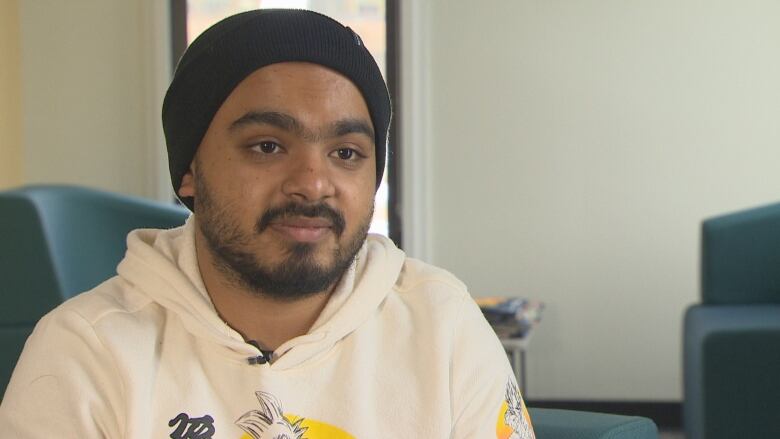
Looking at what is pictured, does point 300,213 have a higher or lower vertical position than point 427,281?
higher

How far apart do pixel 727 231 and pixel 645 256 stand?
101 centimetres

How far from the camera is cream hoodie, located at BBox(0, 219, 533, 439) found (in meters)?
1.22

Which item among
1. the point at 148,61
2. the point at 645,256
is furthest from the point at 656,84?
the point at 148,61

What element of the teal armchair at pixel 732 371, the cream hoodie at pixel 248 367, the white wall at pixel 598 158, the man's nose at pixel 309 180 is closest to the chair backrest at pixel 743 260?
the teal armchair at pixel 732 371

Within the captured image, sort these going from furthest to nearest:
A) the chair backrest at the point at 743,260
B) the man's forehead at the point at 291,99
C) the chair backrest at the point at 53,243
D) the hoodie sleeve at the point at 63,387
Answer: the chair backrest at the point at 743,260 → the chair backrest at the point at 53,243 → the man's forehead at the point at 291,99 → the hoodie sleeve at the point at 63,387

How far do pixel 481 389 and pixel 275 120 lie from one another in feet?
1.40

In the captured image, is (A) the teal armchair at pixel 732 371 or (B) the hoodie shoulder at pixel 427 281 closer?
(B) the hoodie shoulder at pixel 427 281

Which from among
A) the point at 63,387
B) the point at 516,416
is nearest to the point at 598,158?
the point at 516,416

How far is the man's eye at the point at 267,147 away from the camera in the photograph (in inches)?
51.1

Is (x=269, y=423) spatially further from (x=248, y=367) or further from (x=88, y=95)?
(x=88, y=95)

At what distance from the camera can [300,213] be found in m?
1.27

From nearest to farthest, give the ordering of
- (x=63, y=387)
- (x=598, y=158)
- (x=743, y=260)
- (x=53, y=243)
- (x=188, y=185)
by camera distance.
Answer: (x=63, y=387) < (x=188, y=185) < (x=53, y=243) < (x=743, y=260) < (x=598, y=158)

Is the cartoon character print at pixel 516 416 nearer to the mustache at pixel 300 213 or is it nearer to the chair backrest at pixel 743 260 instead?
the mustache at pixel 300 213

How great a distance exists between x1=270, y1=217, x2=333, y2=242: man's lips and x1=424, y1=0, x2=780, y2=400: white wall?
293cm
